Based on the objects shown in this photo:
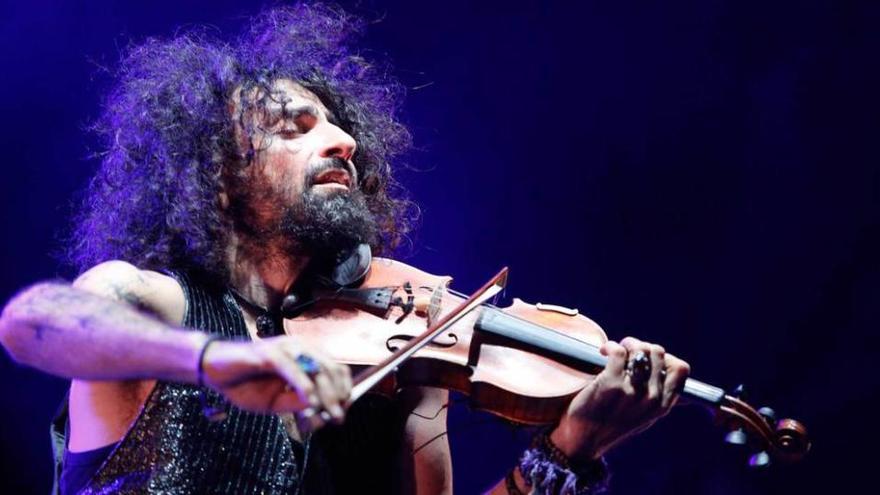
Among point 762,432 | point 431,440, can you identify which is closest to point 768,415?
point 762,432

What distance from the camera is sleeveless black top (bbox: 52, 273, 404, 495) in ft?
6.35

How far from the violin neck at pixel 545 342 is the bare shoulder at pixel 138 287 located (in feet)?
2.47

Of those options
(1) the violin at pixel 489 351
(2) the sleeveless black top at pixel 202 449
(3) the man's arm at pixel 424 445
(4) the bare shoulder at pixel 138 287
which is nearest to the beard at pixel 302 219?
(1) the violin at pixel 489 351

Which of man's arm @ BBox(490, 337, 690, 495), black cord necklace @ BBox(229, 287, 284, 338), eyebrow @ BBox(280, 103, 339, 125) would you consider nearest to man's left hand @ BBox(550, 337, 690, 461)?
man's arm @ BBox(490, 337, 690, 495)

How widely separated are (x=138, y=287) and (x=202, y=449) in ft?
1.33

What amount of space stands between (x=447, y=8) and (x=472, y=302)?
2.11m

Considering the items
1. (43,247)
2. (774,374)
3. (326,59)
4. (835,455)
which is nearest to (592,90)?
(326,59)

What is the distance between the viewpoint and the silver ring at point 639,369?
2119 mm

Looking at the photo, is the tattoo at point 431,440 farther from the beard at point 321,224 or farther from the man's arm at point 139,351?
the man's arm at point 139,351

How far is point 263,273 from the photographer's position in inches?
100

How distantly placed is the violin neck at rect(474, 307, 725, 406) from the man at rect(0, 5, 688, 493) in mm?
75

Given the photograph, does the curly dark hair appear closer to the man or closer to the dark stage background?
the man

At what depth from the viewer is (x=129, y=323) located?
155 centimetres

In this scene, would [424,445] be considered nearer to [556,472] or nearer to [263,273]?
[556,472]
